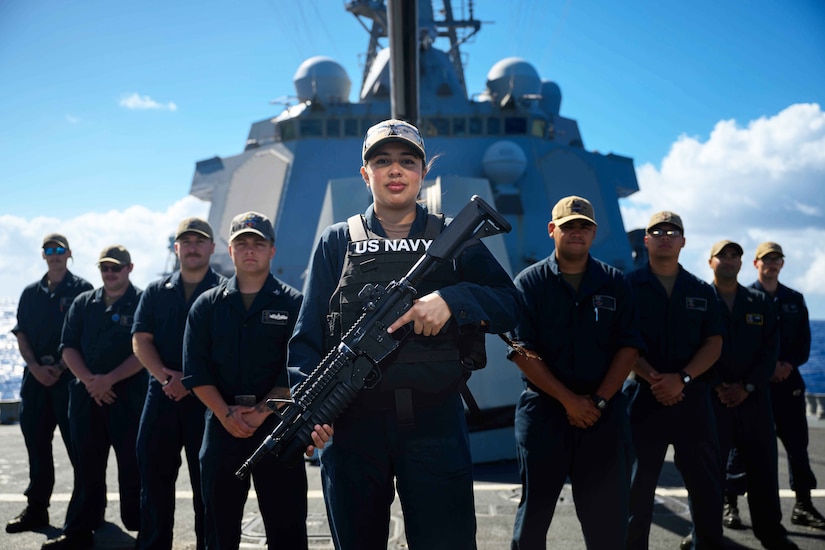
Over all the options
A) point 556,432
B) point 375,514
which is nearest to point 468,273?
point 375,514

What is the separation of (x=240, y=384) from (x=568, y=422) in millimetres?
1414

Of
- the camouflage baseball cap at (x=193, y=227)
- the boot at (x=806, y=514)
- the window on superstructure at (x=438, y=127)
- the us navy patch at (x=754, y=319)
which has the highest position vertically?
the window on superstructure at (x=438, y=127)

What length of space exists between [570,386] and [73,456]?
3.33 metres

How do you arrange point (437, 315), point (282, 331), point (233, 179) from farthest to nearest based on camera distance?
point (233, 179), point (282, 331), point (437, 315)

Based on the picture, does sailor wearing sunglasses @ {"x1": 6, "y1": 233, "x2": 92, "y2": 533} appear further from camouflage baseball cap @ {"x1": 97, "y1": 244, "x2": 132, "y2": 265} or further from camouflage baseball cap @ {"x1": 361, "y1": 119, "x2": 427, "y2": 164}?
camouflage baseball cap @ {"x1": 361, "y1": 119, "x2": 427, "y2": 164}

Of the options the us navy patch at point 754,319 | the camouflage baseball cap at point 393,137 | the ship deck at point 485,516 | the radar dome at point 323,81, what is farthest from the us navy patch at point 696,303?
the radar dome at point 323,81

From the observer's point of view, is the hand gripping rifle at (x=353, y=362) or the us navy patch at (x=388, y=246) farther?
the us navy patch at (x=388, y=246)

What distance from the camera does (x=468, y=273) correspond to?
199 cm

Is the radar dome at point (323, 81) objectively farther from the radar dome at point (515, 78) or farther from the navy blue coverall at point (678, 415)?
the navy blue coverall at point (678, 415)

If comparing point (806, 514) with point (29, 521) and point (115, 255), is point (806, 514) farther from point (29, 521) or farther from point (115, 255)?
point (29, 521)

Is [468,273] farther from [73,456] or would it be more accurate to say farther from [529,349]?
[73,456]

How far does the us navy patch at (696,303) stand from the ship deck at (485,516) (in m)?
1.35

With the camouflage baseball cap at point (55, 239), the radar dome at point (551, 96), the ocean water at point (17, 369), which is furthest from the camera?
the ocean water at point (17, 369)

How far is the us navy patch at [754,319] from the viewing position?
12.4ft
